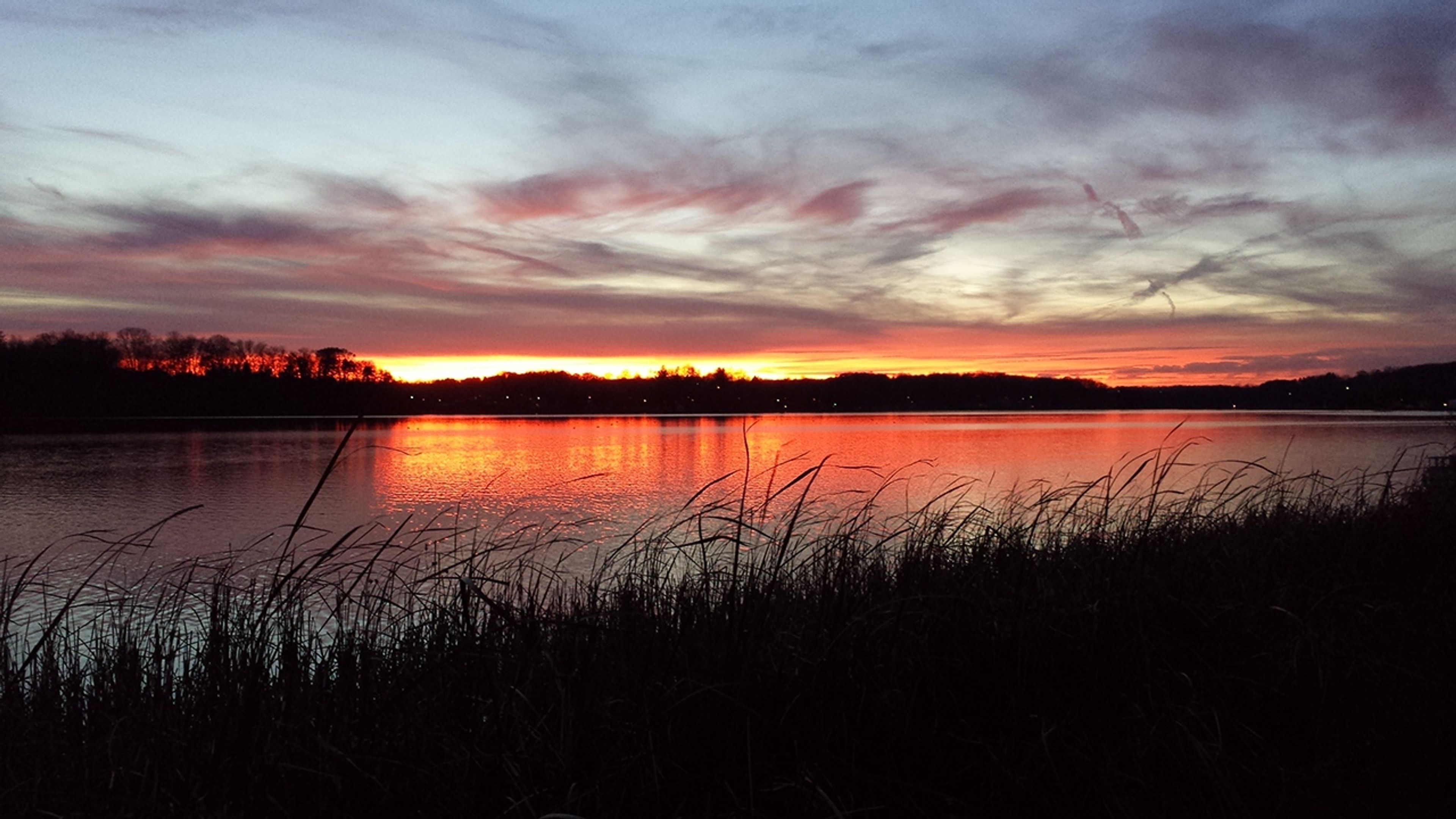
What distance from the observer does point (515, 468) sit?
33.2 m

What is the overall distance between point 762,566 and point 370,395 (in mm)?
2404

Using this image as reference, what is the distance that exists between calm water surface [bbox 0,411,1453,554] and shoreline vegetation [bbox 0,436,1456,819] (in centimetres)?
90

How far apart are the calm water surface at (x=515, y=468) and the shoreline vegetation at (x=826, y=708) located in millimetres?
897

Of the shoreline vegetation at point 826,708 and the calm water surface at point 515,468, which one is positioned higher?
the shoreline vegetation at point 826,708

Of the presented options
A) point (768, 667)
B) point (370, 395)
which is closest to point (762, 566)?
point (768, 667)

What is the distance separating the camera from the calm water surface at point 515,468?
18.5 m

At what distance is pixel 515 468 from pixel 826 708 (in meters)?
31.2

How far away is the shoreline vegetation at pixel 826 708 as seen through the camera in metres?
2.79

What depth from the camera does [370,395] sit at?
212cm

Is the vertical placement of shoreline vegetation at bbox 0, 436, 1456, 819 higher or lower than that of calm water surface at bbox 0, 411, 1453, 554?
higher

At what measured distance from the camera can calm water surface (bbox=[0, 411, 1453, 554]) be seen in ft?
60.6

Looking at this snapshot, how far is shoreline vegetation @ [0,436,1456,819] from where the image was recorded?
2791 millimetres

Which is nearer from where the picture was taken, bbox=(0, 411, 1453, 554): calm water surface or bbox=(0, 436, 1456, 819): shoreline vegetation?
bbox=(0, 436, 1456, 819): shoreline vegetation

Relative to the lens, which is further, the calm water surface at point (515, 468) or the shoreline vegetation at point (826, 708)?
the calm water surface at point (515, 468)
